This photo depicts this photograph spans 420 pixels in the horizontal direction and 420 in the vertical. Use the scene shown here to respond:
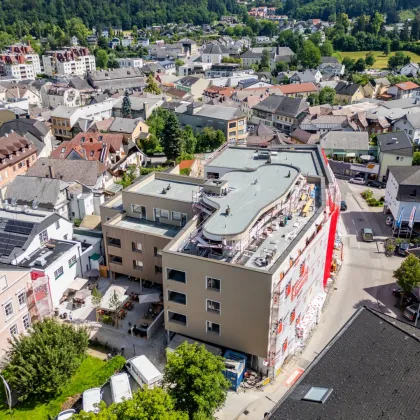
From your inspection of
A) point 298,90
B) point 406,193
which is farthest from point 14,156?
point 298,90

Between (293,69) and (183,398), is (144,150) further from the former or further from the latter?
(293,69)

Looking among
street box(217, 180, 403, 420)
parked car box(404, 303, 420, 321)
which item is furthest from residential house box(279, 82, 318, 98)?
parked car box(404, 303, 420, 321)

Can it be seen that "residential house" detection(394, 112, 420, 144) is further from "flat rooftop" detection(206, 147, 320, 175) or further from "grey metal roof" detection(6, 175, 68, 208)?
"grey metal roof" detection(6, 175, 68, 208)

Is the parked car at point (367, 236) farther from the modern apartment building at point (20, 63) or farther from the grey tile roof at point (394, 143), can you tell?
the modern apartment building at point (20, 63)

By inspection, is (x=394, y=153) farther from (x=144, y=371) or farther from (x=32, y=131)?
(x=32, y=131)

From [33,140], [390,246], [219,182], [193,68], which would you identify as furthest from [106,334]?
[193,68]
